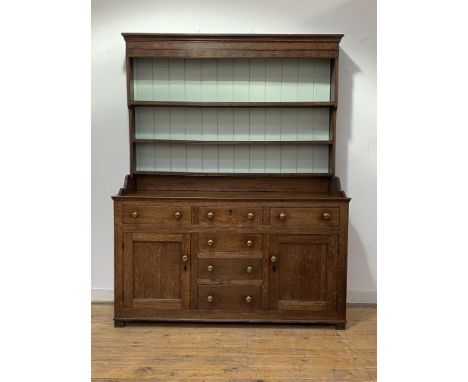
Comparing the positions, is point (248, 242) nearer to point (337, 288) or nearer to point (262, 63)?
point (337, 288)

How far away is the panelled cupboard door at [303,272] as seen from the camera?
302 cm

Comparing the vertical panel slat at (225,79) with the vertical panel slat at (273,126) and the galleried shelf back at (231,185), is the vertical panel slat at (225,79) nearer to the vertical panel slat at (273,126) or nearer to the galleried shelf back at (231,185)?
the galleried shelf back at (231,185)

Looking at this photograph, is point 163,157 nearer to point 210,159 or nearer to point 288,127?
point 210,159

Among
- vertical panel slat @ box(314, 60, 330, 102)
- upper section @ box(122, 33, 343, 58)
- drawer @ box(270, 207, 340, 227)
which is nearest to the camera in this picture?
drawer @ box(270, 207, 340, 227)

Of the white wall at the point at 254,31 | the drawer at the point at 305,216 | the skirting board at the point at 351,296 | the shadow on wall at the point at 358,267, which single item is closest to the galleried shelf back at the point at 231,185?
the drawer at the point at 305,216

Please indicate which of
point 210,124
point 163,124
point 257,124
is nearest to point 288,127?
point 257,124

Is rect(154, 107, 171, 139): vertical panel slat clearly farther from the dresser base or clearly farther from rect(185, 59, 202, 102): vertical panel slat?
the dresser base

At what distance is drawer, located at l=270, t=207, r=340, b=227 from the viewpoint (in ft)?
9.86

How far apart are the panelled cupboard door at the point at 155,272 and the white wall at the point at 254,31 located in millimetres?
624

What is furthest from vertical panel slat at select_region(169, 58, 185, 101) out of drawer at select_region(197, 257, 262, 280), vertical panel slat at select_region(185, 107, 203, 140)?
drawer at select_region(197, 257, 262, 280)
